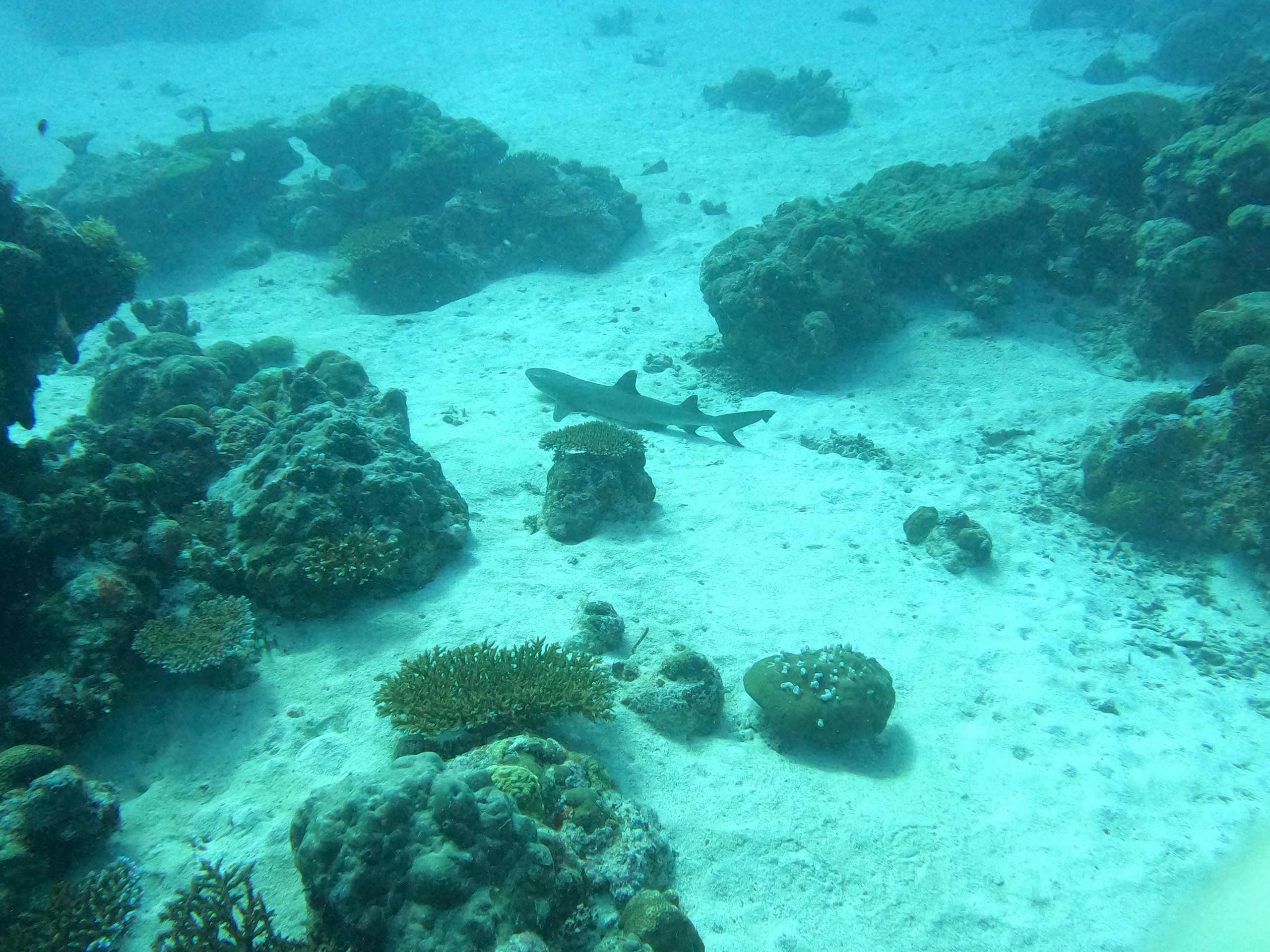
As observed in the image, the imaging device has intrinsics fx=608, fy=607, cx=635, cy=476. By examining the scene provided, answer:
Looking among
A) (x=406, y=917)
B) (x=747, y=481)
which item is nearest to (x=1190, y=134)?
(x=747, y=481)

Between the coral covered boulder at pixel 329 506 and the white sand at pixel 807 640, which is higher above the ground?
the coral covered boulder at pixel 329 506

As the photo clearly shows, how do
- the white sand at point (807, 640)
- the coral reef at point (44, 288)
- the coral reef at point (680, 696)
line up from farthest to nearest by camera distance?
the coral reef at point (44, 288) < the coral reef at point (680, 696) < the white sand at point (807, 640)

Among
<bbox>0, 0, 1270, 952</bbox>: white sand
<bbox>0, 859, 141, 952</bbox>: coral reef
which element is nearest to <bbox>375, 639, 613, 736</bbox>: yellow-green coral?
<bbox>0, 0, 1270, 952</bbox>: white sand

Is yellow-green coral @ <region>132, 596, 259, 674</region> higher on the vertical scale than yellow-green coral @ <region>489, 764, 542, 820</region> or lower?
lower

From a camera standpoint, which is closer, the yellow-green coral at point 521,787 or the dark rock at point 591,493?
the yellow-green coral at point 521,787

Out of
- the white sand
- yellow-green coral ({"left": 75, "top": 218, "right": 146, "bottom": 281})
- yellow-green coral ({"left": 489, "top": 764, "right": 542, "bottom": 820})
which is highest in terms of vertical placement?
yellow-green coral ({"left": 75, "top": 218, "right": 146, "bottom": 281})

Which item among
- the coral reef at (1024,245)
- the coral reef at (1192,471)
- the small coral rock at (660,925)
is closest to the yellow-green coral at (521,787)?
the small coral rock at (660,925)

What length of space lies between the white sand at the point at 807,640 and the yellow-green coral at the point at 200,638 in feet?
1.19

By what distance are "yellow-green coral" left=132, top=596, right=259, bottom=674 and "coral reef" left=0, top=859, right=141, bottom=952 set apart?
1456 millimetres

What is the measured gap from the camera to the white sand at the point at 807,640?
4.12 meters

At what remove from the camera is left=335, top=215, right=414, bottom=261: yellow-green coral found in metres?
14.5

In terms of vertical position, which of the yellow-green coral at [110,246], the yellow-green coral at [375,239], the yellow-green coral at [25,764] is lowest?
the yellow-green coral at [25,764]

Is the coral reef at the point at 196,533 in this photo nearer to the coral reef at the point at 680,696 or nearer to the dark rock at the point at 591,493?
the dark rock at the point at 591,493

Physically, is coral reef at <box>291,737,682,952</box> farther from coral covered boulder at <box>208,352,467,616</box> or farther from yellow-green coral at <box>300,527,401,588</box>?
coral covered boulder at <box>208,352,467,616</box>
